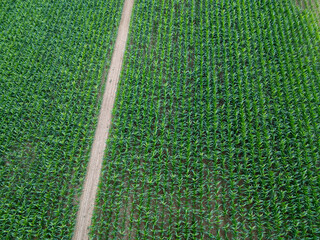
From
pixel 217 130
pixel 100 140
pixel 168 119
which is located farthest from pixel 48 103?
pixel 217 130

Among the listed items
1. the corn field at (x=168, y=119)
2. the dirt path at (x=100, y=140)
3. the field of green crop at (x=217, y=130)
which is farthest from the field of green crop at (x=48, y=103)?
the field of green crop at (x=217, y=130)

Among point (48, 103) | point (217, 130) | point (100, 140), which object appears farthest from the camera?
point (48, 103)

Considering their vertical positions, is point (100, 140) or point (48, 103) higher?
point (48, 103)

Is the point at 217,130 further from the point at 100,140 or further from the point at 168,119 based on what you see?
the point at 100,140

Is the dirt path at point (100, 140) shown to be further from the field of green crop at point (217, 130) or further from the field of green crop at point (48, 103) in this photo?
the field of green crop at point (217, 130)

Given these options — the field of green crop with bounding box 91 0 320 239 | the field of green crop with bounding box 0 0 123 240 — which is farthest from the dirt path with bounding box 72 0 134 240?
the field of green crop with bounding box 91 0 320 239

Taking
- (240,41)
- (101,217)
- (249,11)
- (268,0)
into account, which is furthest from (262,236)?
(268,0)
